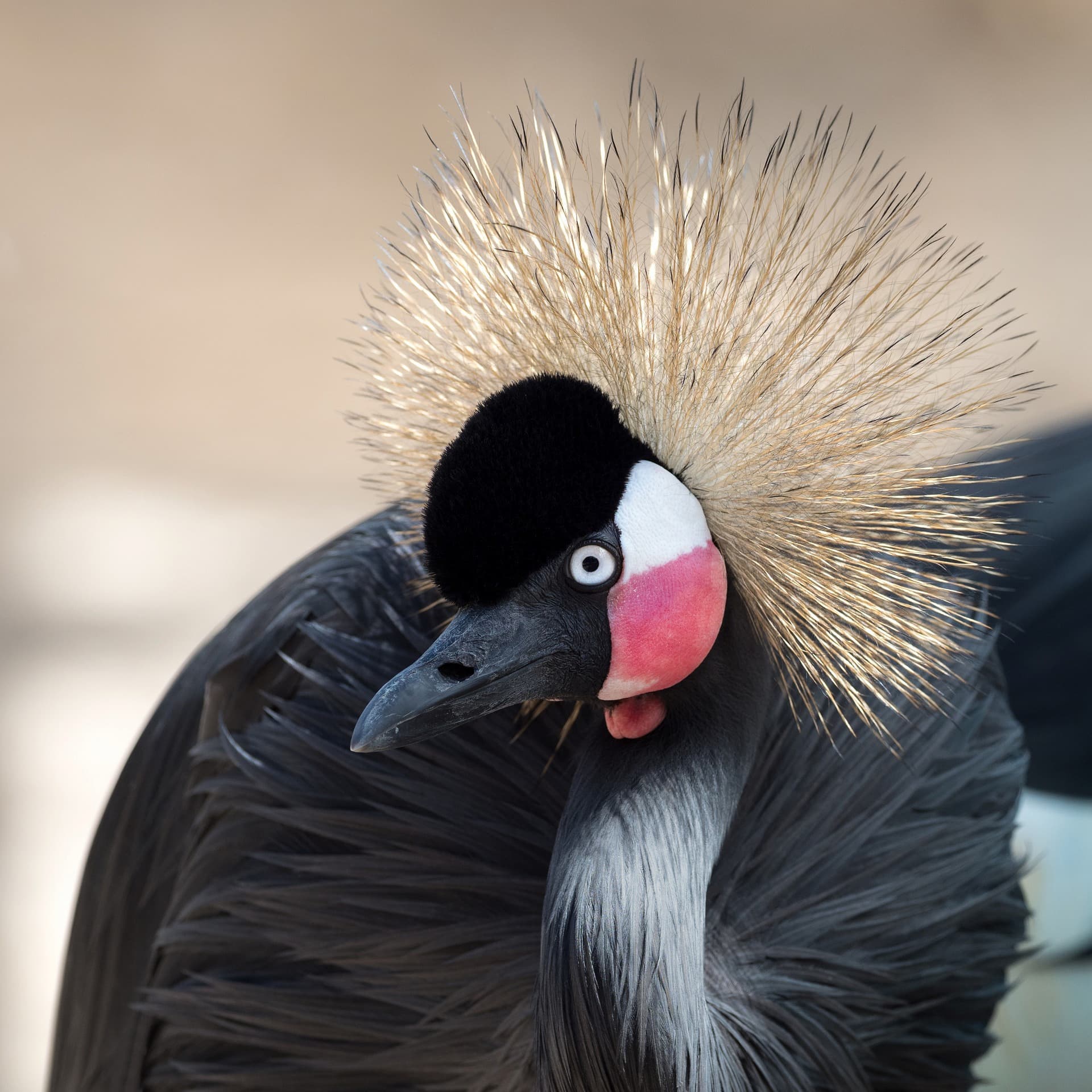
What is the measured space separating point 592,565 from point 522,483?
2.5 inches

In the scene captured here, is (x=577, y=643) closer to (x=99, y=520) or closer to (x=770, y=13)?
(x=99, y=520)

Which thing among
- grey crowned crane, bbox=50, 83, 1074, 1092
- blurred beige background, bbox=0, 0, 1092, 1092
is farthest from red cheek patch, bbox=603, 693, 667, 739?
blurred beige background, bbox=0, 0, 1092, 1092

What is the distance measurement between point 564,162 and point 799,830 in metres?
0.50

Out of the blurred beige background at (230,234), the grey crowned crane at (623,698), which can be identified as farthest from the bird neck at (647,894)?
the blurred beige background at (230,234)

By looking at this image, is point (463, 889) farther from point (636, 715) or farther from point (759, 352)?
point (759, 352)

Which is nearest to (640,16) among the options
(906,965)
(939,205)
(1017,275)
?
(939,205)

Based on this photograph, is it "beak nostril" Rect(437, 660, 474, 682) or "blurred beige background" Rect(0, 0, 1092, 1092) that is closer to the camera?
"beak nostril" Rect(437, 660, 474, 682)

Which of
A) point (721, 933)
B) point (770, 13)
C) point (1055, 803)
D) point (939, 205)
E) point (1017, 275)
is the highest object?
point (770, 13)

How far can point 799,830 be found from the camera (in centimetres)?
97

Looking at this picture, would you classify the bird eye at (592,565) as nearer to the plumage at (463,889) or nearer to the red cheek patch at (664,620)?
the red cheek patch at (664,620)

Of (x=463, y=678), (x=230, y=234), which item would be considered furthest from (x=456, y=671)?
(x=230, y=234)

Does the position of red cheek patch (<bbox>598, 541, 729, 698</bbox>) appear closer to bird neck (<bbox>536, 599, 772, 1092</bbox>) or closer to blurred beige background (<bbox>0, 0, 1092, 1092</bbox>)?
bird neck (<bbox>536, 599, 772, 1092</bbox>)

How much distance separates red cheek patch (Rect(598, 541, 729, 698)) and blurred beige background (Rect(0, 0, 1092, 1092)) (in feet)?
→ 4.31

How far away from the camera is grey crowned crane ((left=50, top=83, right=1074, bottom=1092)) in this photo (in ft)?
2.41
